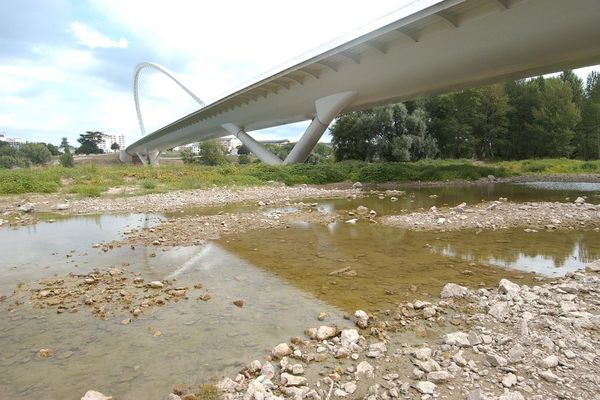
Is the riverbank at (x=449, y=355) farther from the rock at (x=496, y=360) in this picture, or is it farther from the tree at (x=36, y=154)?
the tree at (x=36, y=154)

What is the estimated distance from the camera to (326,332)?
458 centimetres

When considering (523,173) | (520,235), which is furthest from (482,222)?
(523,173)

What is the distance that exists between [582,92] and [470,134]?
1665 centimetres

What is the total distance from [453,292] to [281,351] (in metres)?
3.01

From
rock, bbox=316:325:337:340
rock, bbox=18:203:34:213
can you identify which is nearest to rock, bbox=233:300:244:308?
rock, bbox=316:325:337:340

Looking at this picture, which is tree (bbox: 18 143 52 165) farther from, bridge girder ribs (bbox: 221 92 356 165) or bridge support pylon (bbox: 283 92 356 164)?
bridge support pylon (bbox: 283 92 356 164)

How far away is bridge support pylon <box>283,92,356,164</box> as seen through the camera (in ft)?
88.5

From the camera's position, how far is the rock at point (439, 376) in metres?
3.49

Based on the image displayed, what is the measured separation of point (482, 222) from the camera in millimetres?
11352

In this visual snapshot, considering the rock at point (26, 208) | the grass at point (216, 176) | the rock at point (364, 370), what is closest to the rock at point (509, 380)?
the rock at point (364, 370)

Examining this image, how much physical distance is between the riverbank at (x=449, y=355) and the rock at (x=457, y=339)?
0.01m

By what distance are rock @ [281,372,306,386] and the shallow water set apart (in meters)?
0.65

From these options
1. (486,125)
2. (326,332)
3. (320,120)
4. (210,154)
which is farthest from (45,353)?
(210,154)

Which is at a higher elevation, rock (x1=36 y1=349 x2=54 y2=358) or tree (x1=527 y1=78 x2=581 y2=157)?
tree (x1=527 y1=78 x2=581 y2=157)
